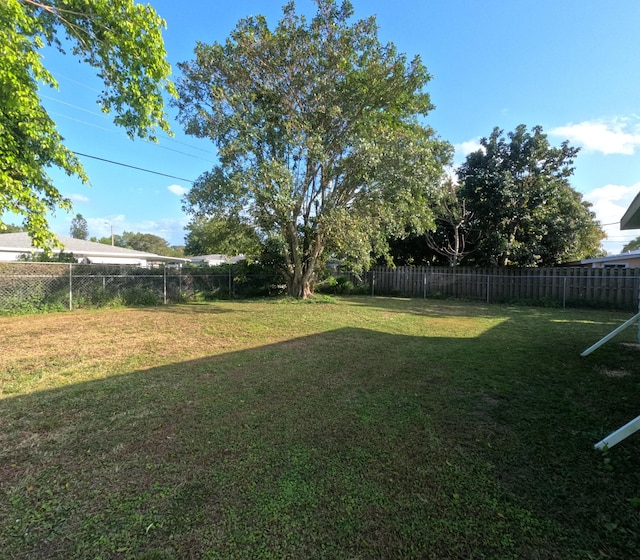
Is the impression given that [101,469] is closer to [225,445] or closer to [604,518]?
[225,445]

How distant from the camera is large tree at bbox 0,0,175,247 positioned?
4.91 metres

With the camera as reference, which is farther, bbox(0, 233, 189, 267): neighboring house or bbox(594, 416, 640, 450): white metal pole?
bbox(0, 233, 189, 267): neighboring house

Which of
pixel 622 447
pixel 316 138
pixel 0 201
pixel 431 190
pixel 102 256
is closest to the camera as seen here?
pixel 622 447

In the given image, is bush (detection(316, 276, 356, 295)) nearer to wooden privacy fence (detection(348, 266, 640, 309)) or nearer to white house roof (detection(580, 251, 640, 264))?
wooden privacy fence (detection(348, 266, 640, 309))

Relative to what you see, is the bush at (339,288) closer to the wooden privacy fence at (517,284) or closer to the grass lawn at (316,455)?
the wooden privacy fence at (517,284)

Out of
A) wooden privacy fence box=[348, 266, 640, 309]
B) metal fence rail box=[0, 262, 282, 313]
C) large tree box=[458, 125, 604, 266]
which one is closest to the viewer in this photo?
metal fence rail box=[0, 262, 282, 313]

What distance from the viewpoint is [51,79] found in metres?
5.56

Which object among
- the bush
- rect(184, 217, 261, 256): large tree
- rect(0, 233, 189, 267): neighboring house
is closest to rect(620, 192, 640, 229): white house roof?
rect(184, 217, 261, 256): large tree

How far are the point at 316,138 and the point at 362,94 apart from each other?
243 centimetres

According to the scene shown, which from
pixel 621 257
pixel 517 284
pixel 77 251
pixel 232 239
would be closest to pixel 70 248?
pixel 77 251

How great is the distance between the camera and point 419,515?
1.91 m

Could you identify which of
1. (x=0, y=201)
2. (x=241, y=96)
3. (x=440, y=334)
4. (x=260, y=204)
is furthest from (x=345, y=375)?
(x=241, y=96)

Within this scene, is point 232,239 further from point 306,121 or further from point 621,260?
point 621,260

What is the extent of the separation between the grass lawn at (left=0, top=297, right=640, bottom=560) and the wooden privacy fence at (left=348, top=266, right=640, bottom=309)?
890 centimetres
